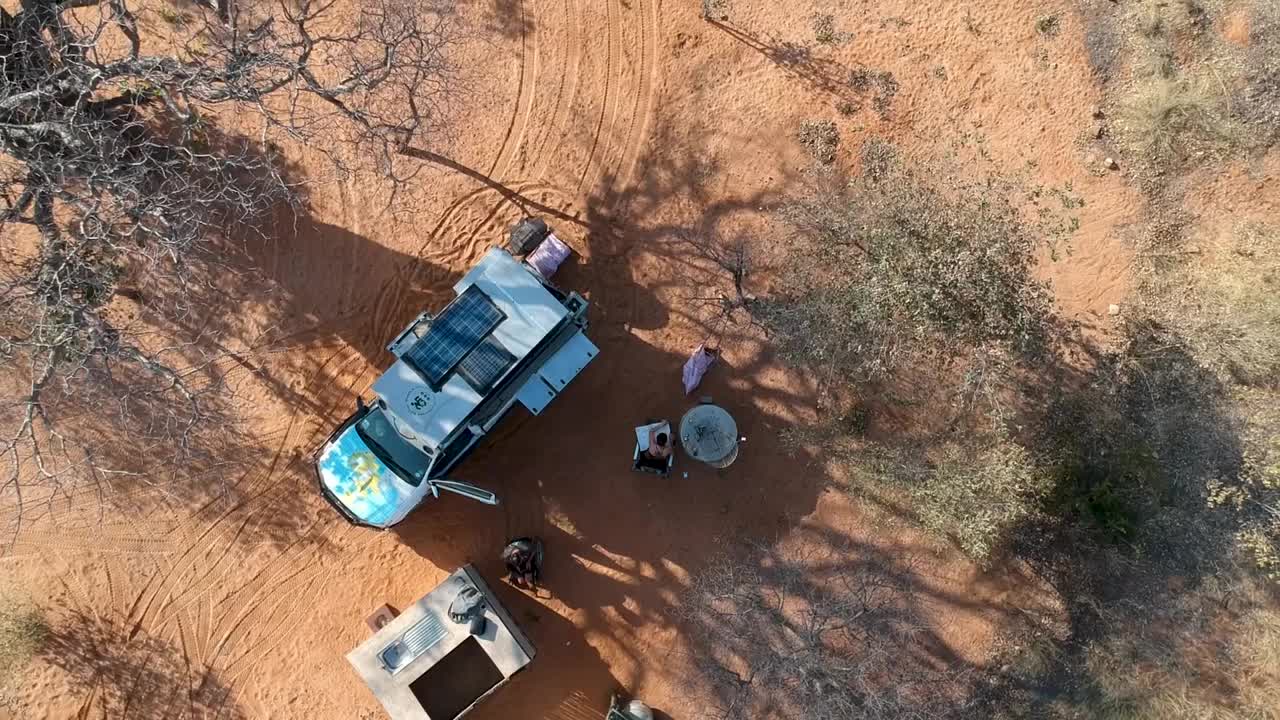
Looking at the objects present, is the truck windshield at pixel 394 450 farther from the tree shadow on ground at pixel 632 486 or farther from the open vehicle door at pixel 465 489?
the tree shadow on ground at pixel 632 486

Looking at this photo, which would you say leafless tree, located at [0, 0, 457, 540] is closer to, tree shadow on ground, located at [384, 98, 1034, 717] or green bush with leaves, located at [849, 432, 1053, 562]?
tree shadow on ground, located at [384, 98, 1034, 717]

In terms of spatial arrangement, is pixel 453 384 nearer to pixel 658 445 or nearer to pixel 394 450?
pixel 394 450

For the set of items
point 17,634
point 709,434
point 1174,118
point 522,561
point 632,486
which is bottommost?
point 17,634

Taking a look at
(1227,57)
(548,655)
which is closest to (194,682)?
(548,655)

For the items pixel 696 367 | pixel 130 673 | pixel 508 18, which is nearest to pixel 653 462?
pixel 696 367

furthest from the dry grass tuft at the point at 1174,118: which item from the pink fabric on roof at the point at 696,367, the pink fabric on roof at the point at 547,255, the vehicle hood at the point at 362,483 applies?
the vehicle hood at the point at 362,483

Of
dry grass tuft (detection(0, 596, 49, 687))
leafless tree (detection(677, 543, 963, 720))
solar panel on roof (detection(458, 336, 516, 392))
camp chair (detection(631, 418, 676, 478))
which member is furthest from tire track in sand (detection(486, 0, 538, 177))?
dry grass tuft (detection(0, 596, 49, 687))
